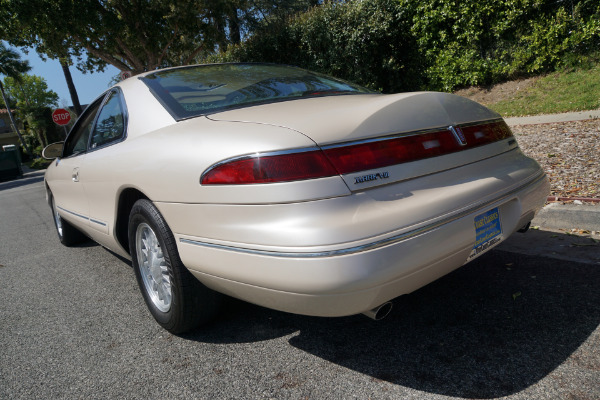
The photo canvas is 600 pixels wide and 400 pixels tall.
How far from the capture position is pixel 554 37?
31.4ft

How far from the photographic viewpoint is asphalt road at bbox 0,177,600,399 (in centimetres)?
199

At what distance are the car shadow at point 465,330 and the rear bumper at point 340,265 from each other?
41 cm

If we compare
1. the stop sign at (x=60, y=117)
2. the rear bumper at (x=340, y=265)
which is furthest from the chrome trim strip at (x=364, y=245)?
the stop sign at (x=60, y=117)

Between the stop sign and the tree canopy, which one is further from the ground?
the tree canopy

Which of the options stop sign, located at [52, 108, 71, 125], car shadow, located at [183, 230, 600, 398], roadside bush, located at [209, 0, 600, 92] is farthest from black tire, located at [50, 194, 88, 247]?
stop sign, located at [52, 108, 71, 125]

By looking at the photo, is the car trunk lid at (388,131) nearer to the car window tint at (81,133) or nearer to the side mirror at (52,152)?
the car window tint at (81,133)

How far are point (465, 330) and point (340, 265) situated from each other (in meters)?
1.00

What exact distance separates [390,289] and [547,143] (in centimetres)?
531

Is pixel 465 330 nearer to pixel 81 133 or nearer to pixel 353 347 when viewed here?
pixel 353 347

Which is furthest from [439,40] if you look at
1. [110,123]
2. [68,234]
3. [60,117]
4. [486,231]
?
[60,117]

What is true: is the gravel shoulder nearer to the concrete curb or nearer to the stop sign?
the concrete curb

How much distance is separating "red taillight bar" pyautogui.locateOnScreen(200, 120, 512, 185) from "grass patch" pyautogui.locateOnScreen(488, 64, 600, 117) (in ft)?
23.9

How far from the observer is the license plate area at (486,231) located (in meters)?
2.14

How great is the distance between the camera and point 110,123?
3238mm
